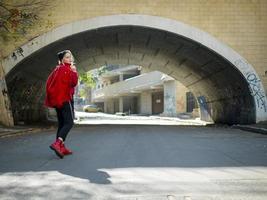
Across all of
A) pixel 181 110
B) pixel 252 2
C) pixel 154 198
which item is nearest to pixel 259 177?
pixel 154 198

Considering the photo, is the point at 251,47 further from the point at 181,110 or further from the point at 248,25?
the point at 181,110

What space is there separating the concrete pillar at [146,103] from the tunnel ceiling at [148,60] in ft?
94.2

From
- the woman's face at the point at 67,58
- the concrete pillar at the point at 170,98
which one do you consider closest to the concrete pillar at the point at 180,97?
the concrete pillar at the point at 170,98

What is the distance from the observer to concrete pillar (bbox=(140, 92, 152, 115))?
54097mm

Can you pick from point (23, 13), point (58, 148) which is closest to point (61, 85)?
point (58, 148)

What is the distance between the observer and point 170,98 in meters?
40.6

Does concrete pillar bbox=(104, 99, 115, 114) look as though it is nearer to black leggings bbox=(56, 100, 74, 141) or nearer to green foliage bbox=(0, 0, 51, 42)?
green foliage bbox=(0, 0, 51, 42)

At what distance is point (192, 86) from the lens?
26188mm

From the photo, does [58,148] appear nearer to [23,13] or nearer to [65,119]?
[65,119]

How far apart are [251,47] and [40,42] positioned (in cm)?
807

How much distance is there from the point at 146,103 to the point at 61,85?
1917 inches

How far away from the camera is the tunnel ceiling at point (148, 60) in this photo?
16.9m

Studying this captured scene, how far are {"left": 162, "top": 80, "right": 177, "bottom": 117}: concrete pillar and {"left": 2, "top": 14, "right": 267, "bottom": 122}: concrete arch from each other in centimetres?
2293

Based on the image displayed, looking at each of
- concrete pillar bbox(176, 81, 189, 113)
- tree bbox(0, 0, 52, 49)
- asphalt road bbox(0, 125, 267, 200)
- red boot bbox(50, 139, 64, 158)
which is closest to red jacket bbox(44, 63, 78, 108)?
red boot bbox(50, 139, 64, 158)
